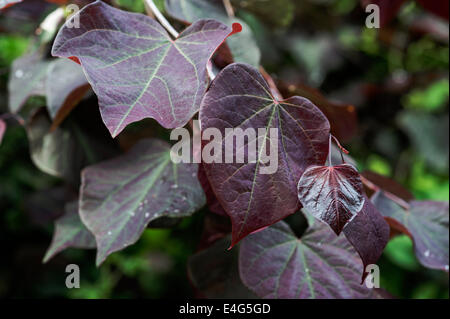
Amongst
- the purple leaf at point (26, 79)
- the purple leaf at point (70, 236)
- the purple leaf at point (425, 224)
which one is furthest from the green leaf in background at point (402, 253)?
the purple leaf at point (26, 79)

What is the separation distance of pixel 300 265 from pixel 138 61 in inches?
14.1

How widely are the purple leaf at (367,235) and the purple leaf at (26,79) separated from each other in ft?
1.84

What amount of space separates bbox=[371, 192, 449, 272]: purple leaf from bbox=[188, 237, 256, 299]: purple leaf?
0.81 ft

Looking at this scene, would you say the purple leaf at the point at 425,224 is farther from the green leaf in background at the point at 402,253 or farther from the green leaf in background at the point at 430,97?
the green leaf in background at the point at 430,97

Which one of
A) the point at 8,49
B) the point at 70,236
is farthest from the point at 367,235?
the point at 8,49

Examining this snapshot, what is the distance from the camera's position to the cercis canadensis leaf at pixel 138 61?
1.48 ft

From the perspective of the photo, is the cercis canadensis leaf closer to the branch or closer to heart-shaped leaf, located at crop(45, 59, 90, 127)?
heart-shaped leaf, located at crop(45, 59, 90, 127)

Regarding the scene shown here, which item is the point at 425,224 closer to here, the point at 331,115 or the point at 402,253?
the point at 331,115

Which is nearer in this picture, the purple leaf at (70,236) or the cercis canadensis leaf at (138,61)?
the cercis canadensis leaf at (138,61)

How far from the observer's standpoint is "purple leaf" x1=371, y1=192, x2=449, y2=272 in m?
0.65

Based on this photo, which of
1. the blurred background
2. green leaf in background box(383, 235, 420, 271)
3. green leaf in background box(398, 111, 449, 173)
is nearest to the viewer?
the blurred background

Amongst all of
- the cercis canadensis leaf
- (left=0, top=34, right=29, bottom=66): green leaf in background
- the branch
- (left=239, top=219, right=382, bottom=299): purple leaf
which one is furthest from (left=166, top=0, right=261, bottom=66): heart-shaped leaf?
(left=0, top=34, right=29, bottom=66): green leaf in background

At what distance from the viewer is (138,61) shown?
1.67 feet

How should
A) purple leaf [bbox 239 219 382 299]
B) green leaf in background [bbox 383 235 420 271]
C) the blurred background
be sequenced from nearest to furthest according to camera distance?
purple leaf [bbox 239 219 382 299]
the blurred background
green leaf in background [bbox 383 235 420 271]
